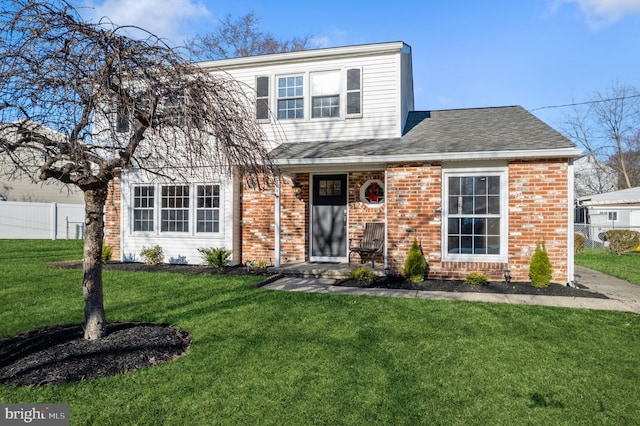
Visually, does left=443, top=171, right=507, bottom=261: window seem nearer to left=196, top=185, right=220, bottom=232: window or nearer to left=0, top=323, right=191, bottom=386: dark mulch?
left=196, top=185, right=220, bottom=232: window

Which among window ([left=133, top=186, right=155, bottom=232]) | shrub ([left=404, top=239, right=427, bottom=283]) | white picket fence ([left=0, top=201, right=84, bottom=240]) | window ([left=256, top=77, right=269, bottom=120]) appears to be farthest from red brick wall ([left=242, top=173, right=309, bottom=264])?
white picket fence ([left=0, top=201, right=84, bottom=240])

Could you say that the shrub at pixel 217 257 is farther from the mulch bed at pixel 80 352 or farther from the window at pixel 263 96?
the mulch bed at pixel 80 352

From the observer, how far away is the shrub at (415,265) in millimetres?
7934

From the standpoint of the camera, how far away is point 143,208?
1073cm

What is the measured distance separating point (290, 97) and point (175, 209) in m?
4.39

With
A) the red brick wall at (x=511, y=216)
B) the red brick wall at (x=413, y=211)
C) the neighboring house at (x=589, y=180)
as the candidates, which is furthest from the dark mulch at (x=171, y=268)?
the neighboring house at (x=589, y=180)

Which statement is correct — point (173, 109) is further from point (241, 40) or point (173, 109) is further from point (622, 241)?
point (241, 40)

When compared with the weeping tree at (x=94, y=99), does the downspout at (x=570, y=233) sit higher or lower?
lower

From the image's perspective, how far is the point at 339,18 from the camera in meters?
12.5

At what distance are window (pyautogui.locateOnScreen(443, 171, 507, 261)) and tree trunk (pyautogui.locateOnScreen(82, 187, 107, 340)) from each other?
6.54 metres

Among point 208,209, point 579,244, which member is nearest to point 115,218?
point 208,209

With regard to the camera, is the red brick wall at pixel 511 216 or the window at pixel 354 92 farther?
the window at pixel 354 92

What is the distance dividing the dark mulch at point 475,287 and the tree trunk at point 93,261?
4.54 metres

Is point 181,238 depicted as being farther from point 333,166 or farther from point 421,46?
point 421,46
